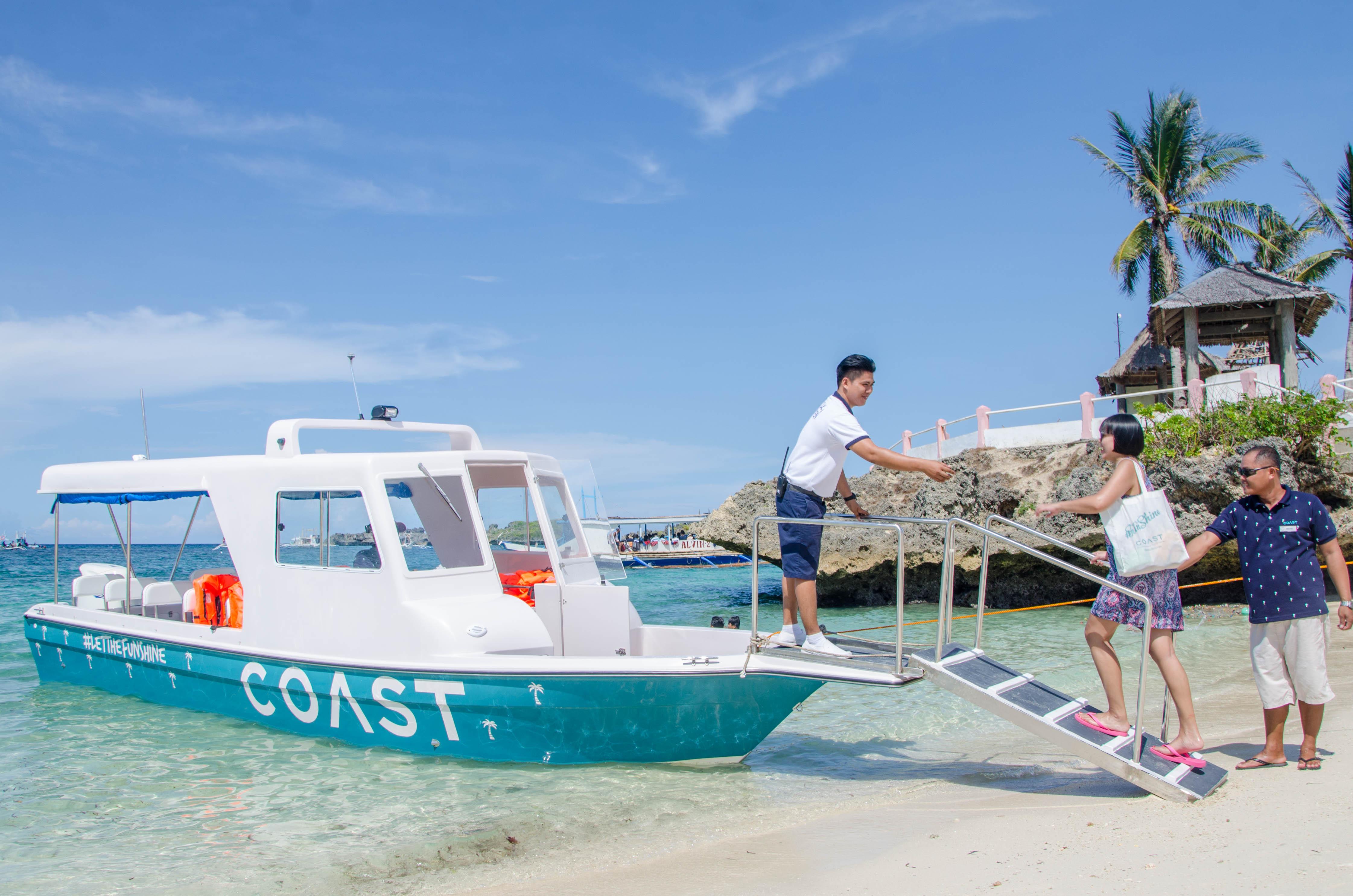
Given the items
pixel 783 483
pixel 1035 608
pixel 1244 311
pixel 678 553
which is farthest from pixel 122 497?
pixel 678 553

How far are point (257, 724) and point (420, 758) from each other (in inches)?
69.5

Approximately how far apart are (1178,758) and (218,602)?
24.1ft

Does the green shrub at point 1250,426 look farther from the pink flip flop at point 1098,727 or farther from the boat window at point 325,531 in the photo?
the boat window at point 325,531

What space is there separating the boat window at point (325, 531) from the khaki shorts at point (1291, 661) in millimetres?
5609

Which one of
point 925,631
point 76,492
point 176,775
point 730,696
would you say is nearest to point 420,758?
point 176,775

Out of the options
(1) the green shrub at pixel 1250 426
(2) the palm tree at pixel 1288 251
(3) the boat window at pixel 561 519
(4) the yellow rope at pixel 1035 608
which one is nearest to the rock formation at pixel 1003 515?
(1) the green shrub at pixel 1250 426

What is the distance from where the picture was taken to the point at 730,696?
19.2 ft

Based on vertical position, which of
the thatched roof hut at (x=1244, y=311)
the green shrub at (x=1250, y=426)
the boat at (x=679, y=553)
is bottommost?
the boat at (x=679, y=553)

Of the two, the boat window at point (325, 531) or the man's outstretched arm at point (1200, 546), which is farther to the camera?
the boat window at point (325, 531)

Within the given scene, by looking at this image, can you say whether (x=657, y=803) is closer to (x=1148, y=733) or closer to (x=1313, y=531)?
(x=1148, y=733)

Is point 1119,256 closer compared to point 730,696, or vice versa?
point 730,696

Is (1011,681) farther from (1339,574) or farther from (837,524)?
(1339,574)

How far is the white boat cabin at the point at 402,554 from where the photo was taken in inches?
261

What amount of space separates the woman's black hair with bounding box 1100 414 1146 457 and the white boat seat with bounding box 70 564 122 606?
9.43 meters
